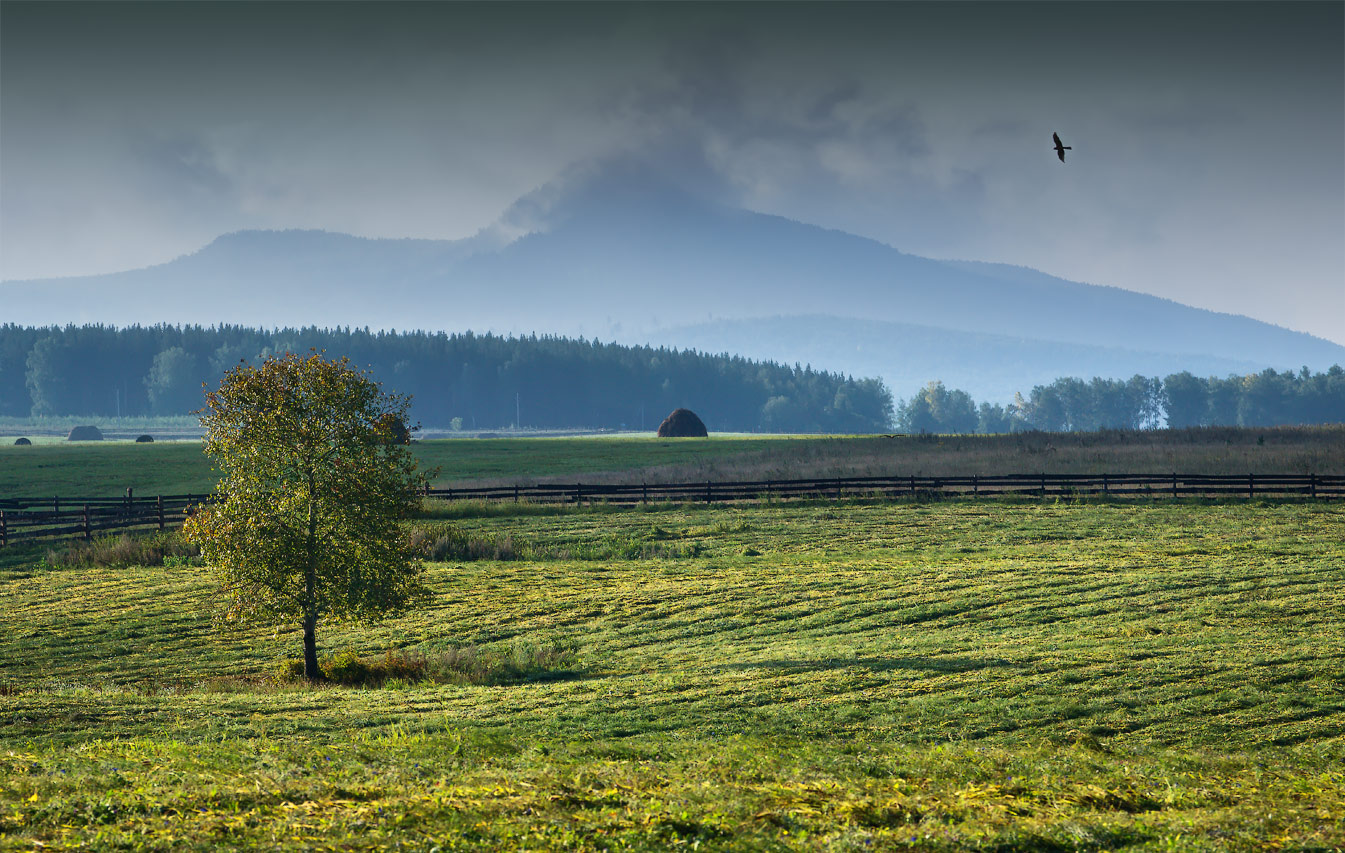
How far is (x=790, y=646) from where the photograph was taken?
70.6 ft

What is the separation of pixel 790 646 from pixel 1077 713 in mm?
7455

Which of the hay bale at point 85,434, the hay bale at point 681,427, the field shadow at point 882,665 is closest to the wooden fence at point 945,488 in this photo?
the field shadow at point 882,665

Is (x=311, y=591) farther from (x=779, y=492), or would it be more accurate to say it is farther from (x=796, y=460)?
(x=796, y=460)

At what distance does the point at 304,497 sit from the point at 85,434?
512 ft

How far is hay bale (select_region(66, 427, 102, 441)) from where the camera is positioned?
15200 cm

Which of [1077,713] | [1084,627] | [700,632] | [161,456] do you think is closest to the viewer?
[1077,713]

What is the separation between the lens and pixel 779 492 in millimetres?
52562

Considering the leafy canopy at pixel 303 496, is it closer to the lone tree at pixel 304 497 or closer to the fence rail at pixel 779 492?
the lone tree at pixel 304 497

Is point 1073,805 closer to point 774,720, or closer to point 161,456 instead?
point 774,720

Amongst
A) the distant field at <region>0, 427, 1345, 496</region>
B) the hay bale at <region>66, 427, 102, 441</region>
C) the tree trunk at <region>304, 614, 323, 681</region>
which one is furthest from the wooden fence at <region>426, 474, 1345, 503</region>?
the hay bale at <region>66, 427, 102, 441</region>

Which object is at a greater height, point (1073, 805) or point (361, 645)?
point (1073, 805)

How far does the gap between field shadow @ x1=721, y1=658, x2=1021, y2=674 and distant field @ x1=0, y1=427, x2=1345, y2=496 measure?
4378cm

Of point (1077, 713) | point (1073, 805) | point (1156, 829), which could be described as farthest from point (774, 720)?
point (1156, 829)

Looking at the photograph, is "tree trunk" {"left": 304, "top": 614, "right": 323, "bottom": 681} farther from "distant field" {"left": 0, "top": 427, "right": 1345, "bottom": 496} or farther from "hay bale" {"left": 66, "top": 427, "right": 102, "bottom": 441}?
"hay bale" {"left": 66, "top": 427, "right": 102, "bottom": 441}
